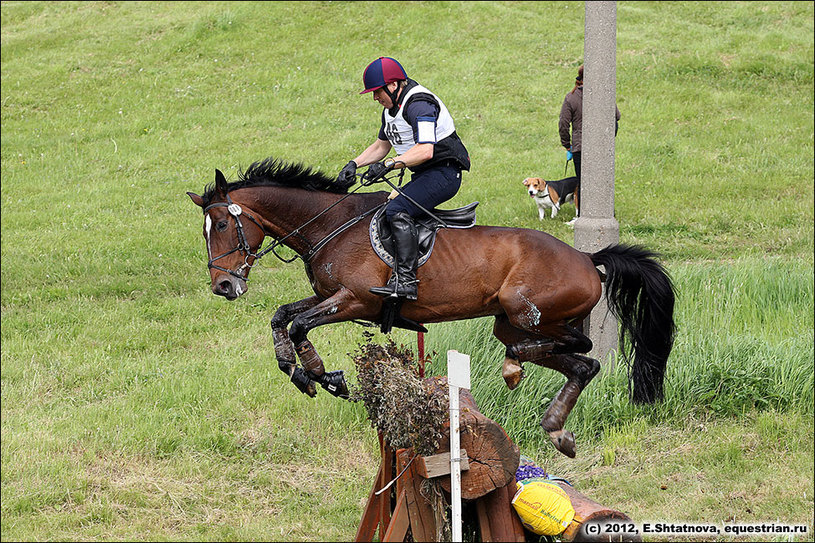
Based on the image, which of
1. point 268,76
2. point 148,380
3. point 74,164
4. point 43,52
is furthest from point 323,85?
point 148,380

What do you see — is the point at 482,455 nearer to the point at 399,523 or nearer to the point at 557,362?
the point at 399,523

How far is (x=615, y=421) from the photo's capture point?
6980 mm

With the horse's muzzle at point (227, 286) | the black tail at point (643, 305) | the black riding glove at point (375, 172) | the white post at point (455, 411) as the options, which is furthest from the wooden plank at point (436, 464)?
the black riding glove at point (375, 172)

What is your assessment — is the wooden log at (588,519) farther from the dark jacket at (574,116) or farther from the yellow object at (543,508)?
the dark jacket at (574,116)

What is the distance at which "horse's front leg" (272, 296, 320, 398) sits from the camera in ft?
17.0

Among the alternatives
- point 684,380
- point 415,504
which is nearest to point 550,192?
point 684,380

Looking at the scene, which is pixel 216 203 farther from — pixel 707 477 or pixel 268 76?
pixel 268 76

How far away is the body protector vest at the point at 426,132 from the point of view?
200 inches

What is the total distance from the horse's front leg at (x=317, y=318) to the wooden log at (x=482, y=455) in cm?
73

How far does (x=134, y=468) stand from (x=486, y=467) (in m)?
3.04

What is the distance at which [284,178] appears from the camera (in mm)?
5500

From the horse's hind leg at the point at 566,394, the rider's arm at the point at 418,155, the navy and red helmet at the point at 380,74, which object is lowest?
the horse's hind leg at the point at 566,394

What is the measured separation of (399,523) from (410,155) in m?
2.21

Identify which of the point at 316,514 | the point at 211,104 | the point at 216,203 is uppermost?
the point at 211,104
